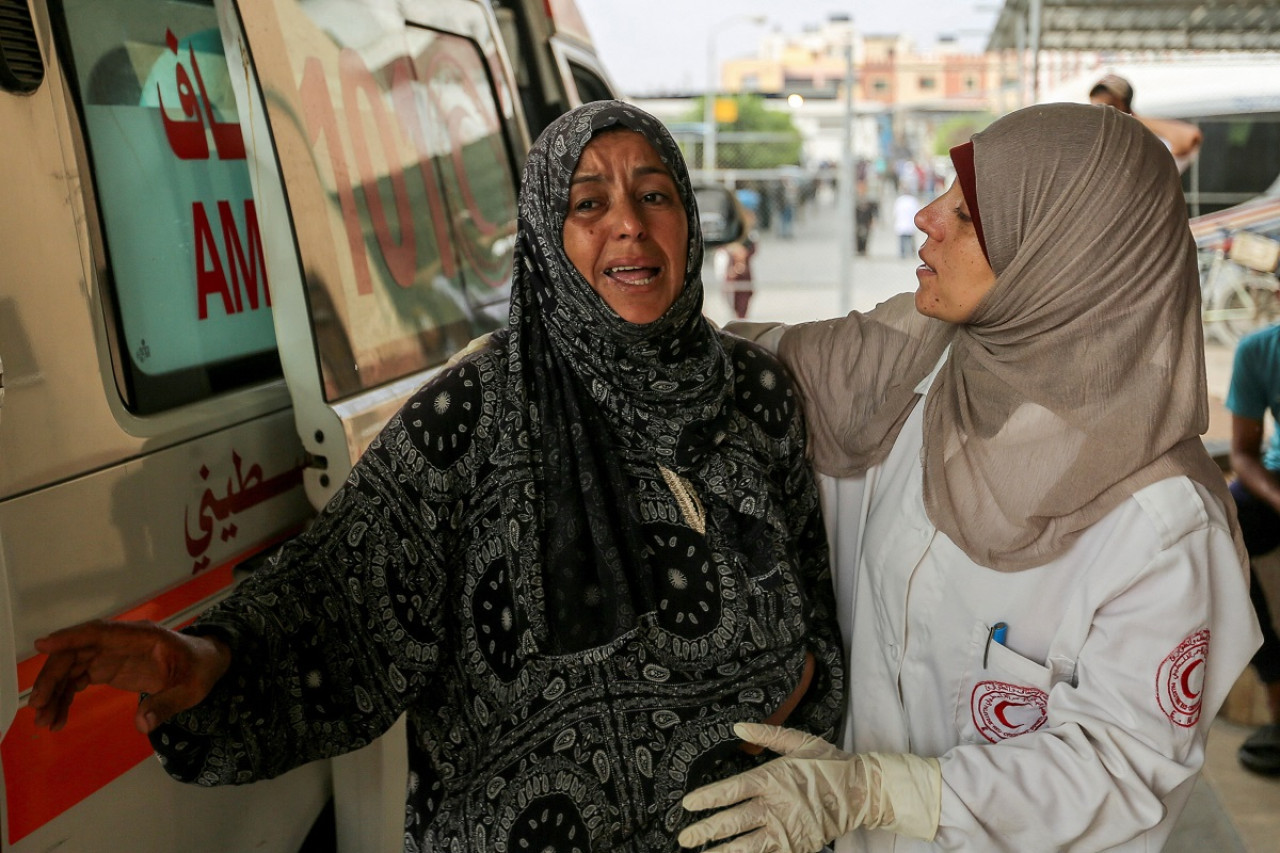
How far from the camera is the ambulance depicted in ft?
4.17

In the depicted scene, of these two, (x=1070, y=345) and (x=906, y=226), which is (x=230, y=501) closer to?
(x=1070, y=345)

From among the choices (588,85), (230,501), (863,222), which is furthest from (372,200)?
(863,222)

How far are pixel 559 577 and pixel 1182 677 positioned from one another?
0.89 meters

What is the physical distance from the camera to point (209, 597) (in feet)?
5.19

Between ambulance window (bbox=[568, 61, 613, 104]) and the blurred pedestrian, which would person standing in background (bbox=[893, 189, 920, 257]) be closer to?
the blurred pedestrian

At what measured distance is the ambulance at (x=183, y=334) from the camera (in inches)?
50.0

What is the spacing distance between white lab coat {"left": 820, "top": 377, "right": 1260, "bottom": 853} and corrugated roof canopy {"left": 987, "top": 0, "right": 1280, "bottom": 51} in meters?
8.63

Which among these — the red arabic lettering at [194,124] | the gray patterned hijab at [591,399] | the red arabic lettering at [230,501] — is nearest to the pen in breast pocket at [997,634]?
the gray patterned hijab at [591,399]

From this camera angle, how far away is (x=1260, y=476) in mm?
3674

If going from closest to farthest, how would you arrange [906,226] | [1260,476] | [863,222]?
[1260,476] → [906,226] → [863,222]

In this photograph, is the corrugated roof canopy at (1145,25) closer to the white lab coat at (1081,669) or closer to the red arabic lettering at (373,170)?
the red arabic lettering at (373,170)

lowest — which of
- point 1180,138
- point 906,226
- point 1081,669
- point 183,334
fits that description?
point 906,226

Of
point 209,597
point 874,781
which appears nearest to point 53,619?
point 209,597

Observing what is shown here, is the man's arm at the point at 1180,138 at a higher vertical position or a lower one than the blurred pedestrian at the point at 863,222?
higher
